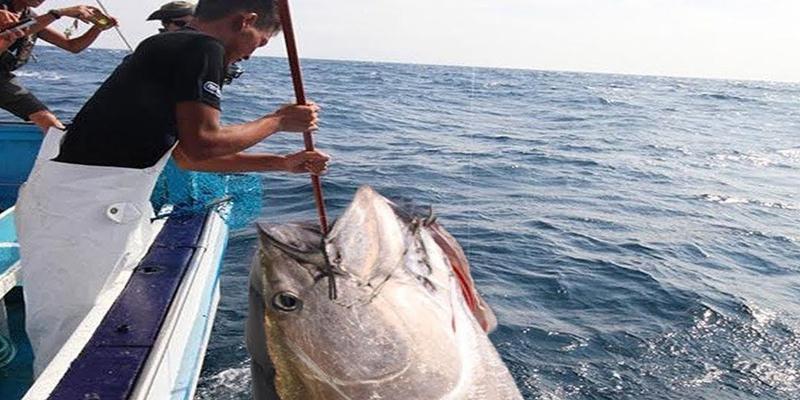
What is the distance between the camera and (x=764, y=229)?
Result: 10.1m

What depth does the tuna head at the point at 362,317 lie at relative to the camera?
57.1 inches

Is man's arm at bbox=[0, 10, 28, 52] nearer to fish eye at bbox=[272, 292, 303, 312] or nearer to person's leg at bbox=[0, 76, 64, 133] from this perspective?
person's leg at bbox=[0, 76, 64, 133]

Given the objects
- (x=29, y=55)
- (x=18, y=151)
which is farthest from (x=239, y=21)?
(x=18, y=151)

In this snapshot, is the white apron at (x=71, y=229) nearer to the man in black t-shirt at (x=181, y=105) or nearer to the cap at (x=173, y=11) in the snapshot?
the man in black t-shirt at (x=181, y=105)

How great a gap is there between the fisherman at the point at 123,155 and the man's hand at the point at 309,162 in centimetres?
1

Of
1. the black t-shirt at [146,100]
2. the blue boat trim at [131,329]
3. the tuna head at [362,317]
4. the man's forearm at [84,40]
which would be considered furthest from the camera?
the man's forearm at [84,40]

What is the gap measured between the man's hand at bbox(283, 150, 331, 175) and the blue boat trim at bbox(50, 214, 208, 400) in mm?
954

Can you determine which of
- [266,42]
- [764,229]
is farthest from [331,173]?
[266,42]

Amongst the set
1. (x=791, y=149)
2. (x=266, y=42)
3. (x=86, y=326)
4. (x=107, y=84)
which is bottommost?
(x=791, y=149)

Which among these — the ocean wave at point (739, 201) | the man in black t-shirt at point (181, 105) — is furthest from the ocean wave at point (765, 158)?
the man in black t-shirt at point (181, 105)

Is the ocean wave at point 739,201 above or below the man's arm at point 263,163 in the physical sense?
below

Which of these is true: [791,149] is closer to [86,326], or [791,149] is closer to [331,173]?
[331,173]

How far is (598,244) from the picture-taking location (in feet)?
28.6

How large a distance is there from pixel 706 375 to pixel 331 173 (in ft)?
24.3
